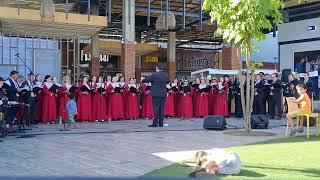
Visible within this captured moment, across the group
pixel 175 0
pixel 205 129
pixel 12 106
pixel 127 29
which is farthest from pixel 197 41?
pixel 12 106

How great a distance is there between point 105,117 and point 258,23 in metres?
7.98

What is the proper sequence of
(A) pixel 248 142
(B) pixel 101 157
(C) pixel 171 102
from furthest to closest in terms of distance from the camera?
1. (C) pixel 171 102
2. (A) pixel 248 142
3. (B) pixel 101 157

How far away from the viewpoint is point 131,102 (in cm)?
1948

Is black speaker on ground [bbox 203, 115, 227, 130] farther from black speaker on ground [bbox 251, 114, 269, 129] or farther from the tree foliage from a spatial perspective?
the tree foliage

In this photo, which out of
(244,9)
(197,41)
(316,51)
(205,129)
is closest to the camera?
(244,9)

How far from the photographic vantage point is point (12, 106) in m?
13.4

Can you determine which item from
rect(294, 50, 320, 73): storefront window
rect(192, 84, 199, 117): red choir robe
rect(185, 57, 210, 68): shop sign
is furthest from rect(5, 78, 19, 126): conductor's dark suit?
rect(185, 57, 210, 68): shop sign

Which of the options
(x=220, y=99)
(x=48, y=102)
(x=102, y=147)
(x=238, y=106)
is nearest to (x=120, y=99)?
(x=48, y=102)

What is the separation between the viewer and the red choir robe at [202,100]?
20656mm

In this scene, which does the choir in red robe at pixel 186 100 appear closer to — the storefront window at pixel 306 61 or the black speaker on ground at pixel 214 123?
the black speaker on ground at pixel 214 123

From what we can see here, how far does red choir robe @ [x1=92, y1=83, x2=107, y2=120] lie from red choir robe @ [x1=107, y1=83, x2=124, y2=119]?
214 millimetres

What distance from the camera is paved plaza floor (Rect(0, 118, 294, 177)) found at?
8297mm

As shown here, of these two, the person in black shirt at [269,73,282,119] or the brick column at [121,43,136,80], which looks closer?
the person in black shirt at [269,73,282,119]

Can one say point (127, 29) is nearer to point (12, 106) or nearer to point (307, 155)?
point (12, 106)
